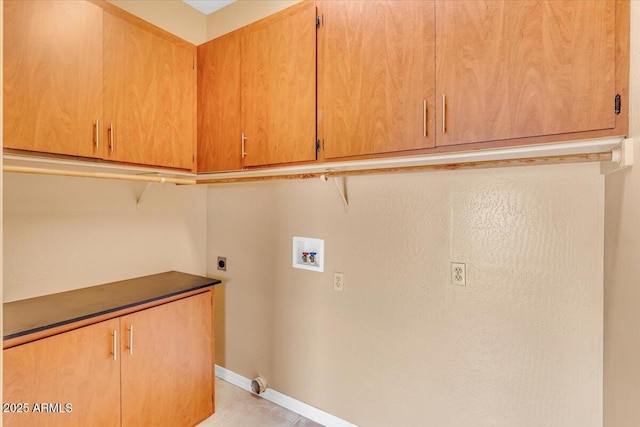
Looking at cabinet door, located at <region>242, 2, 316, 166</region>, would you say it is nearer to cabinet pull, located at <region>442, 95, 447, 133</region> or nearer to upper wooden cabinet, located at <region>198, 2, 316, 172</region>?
upper wooden cabinet, located at <region>198, 2, 316, 172</region>

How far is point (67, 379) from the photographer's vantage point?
4.77 feet

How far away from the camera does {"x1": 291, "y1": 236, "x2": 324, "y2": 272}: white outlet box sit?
Answer: 2064 millimetres

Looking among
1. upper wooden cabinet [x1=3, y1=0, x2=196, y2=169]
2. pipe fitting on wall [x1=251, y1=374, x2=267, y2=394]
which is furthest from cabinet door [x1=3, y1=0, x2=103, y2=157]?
pipe fitting on wall [x1=251, y1=374, x2=267, y2=394]

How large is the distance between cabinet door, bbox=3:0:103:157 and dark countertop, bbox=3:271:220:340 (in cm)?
76

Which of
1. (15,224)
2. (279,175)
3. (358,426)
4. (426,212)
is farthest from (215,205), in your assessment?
(358,426)

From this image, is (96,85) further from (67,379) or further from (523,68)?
(523,68)

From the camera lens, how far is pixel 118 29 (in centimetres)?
171

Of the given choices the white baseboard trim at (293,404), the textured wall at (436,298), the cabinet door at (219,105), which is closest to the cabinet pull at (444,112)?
the textured wall at (436,298)

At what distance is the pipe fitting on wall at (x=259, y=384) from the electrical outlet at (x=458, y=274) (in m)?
1.50

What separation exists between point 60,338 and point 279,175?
128 cm

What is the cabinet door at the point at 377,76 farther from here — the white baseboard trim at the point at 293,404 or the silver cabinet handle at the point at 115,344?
the white baseboard trim at the point at 293,404

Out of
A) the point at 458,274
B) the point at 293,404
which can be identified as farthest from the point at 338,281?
the point at 293,404

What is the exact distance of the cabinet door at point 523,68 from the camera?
3.51ft

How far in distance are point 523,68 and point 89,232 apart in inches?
93.2
